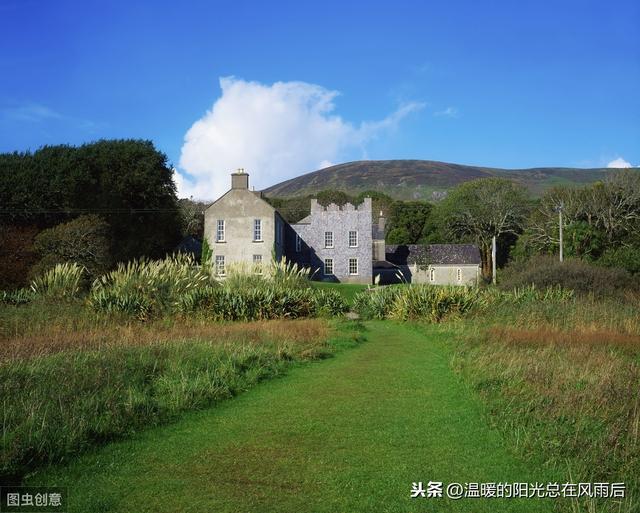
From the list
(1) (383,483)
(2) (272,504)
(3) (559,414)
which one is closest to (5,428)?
(2) (272,504)

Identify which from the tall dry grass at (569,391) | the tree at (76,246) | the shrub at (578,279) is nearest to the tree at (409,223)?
the shrub at (578,279)

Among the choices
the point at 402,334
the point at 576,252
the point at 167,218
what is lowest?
the point at 402,334

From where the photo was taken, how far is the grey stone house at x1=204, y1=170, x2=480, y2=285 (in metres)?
42.9

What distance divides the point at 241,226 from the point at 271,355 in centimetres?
3314

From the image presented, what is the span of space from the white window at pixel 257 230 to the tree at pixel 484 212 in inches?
1225

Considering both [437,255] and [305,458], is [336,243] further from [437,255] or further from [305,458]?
[305,458]

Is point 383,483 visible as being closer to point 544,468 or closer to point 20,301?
point 544,468

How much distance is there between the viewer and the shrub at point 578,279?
2295 centimetres

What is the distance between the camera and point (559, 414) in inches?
249

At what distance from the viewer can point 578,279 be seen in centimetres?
2348

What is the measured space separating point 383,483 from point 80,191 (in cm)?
3893

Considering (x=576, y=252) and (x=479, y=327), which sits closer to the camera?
(x=479, y=327)

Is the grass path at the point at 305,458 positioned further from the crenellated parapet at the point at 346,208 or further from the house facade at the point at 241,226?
the crenellated parapet at the point at 346,208

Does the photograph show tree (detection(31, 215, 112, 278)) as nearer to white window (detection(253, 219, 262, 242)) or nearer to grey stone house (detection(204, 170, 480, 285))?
grey stone house (detection(204, 170, 480, 285))
